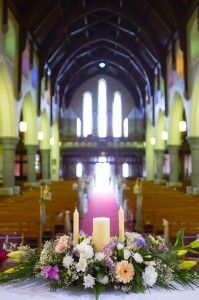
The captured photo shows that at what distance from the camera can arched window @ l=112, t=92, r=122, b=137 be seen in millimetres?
39112

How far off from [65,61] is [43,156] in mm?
7596

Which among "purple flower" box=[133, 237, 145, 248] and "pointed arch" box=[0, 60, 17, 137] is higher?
"pointed arch" box=[0, 60, 17, 137]

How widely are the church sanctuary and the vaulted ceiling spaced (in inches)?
3.1

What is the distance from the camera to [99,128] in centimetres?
3934

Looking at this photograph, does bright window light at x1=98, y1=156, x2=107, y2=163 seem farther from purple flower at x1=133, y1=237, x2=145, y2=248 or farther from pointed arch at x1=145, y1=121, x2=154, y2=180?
purple flower at x1=133, y1=237, x2=145, y2=248

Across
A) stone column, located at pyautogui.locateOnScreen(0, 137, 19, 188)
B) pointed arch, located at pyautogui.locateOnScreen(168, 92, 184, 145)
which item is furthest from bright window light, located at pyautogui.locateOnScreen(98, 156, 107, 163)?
stone column, located at pyautogui.locateOnScreen(0, 137, 19, 188)

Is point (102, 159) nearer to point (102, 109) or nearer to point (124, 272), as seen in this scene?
point (102, 109)

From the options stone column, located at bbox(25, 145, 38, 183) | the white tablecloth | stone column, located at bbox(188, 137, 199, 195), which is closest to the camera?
the white tablecloth

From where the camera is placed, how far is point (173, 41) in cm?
2142

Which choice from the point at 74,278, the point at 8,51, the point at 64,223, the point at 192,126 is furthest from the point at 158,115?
the point at 74,278

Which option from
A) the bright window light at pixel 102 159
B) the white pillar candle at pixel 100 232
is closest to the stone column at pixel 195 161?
the white pillar candle at pixel 100 232

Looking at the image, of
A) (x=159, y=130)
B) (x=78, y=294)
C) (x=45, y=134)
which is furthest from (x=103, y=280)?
(x=159, y=130)

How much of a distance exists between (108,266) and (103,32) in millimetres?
29141

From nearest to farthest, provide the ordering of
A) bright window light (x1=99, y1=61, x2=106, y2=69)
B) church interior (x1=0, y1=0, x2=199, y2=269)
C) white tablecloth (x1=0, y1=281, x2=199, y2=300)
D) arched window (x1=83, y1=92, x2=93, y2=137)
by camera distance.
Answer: white tablecloth (x1=0, y1=281, x2=199, y2=300) → church interior (x1=0, y1=0, x2=199, y2=269) → bright window light (x1=99, y1=61, x2=106, y2=69) → arched window (x1=83, y1=92, x2=93, y2=137)
